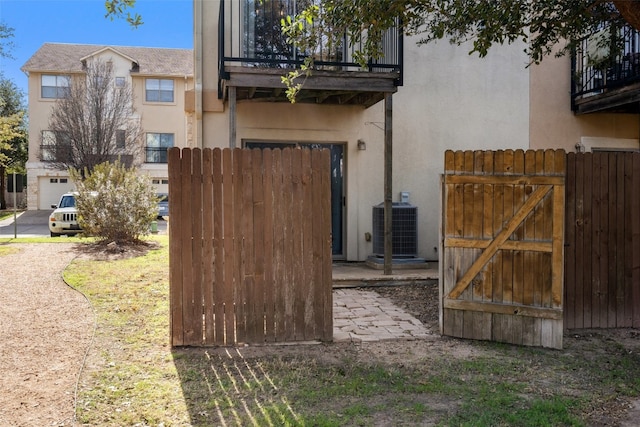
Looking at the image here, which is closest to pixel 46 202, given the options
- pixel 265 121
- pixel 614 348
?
pixel 265 121

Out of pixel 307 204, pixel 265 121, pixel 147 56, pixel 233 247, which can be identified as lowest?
pixel 233 247

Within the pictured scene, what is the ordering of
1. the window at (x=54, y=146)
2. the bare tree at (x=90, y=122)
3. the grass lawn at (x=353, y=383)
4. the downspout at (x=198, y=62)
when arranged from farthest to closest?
the window at (x=54, y=146) → the bare tree at (x=90, y=122) → the downspout at (x=198, y=62) → the grass lawn at (x=353, y=383)

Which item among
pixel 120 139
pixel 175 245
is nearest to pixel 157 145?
pixel 120 139

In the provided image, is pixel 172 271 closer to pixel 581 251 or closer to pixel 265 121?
pixel 581 251

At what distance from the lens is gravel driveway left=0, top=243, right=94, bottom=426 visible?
12.0ft

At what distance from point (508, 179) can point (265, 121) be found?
227 inches

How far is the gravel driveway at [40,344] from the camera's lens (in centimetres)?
365

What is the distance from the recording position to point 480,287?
17.4 feet

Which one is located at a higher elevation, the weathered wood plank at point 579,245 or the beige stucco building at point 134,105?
the beige stucco building at point 134,105

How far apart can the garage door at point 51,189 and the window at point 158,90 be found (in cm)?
746

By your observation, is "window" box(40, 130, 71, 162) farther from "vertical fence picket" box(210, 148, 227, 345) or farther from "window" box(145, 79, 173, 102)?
"vertical fence picket" box(210, 148, 227, 345)

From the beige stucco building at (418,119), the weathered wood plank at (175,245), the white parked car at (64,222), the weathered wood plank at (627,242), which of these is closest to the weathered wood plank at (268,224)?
the weathered wood plank at (175,245)

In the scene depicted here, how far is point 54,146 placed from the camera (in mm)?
27641

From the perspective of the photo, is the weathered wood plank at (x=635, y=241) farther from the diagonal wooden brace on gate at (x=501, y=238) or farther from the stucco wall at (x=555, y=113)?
the stucco wall at (x=555, y=113)
